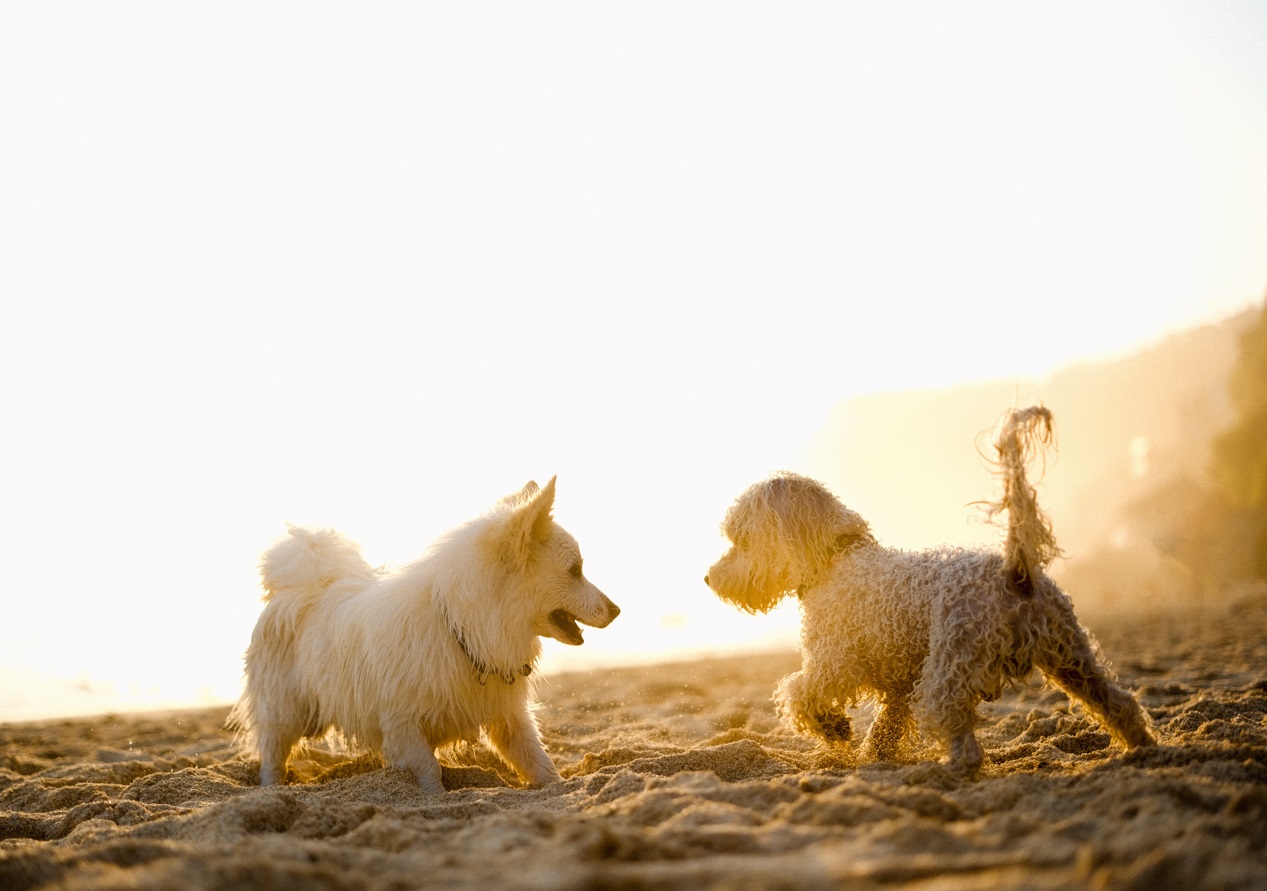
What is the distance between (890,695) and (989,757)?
0.63 meters

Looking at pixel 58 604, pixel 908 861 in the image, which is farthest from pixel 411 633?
pixel 58 604

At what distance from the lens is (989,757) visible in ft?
18.6

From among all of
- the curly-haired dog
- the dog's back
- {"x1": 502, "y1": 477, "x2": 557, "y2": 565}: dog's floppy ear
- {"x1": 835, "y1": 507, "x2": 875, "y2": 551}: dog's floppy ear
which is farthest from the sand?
{"x1": 502, "y1": 477, "x2": 557, "y2": 565}: dog's floppy ear

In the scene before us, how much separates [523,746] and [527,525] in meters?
1.32

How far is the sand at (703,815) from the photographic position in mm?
2824

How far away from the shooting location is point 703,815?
368 centimetres

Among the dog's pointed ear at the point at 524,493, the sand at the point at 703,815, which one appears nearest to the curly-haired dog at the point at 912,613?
the sand at the point at 703,815

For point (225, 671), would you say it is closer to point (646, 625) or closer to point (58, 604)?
point (58, 604)

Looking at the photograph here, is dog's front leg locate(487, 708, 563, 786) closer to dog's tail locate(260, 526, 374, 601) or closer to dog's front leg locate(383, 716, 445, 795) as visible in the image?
dog's front leg locate(383, 716, 445, 795)

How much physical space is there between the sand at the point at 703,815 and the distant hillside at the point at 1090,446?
62.9 ft

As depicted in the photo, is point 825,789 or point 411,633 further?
point 411,633

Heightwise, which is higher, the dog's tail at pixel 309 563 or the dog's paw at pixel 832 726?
the dog's tail at pixel 309 563

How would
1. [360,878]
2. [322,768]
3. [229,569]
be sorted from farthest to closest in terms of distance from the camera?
[229,569], [322,768], [360,878]

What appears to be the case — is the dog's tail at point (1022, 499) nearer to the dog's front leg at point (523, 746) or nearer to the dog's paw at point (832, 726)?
the dog's paw at point (832, 726)
